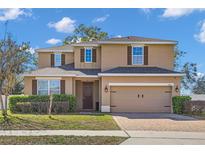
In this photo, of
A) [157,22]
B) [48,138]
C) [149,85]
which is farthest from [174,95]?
[48,138]

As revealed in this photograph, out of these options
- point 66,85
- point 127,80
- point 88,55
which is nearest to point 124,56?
point 127,80

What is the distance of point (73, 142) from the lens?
41.4ft

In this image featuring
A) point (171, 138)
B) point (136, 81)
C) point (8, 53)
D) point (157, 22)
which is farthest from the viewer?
point (157, 22)

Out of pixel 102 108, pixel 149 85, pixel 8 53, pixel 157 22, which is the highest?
pixel 157 22

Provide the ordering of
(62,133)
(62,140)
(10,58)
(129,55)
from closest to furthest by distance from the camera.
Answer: (62,140), (62,133), (10,58), (129,55)

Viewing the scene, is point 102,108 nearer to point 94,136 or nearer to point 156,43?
point 156,43

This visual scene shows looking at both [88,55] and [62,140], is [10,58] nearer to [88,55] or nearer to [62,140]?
[62,140]

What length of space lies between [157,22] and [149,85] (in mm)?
7864

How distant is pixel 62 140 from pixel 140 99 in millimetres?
14725

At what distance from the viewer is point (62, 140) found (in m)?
13.0

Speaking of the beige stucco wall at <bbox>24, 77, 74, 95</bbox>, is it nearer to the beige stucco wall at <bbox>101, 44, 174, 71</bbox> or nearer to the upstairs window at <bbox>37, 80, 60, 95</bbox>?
the upstairs window at <bbox>37, 80, 60, 95</bbox>

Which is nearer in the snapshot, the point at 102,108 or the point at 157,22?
the point at 102,108

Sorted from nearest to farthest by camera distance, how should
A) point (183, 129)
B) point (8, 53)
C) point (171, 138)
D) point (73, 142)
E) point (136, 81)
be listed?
point (73, 142)
point (171, 138)
point (183, 129)
point (8, 53)
point (136, 81)
